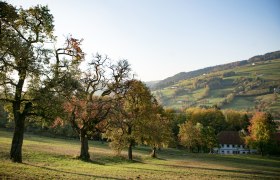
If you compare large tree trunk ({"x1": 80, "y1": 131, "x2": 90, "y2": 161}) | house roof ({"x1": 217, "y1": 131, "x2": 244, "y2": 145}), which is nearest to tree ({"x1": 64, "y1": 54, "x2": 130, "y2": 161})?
large tree trunk ({"x1": 80, "y1": 131, "x2": 90, "y2": 161})

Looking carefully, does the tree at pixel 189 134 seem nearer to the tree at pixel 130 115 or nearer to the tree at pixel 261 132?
the tree at pixel 261 132

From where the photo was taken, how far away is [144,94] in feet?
200

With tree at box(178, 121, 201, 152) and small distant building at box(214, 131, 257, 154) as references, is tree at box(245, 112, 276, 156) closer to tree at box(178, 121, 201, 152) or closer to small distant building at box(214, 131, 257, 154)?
tree at box(178, 121, 201, 152)

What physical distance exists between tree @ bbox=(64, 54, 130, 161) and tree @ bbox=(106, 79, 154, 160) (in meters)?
1.88

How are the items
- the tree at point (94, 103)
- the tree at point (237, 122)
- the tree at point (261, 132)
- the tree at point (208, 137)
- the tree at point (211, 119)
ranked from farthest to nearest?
1. the tree at point (237, 122)
2. the tree at point (211, 119)
3. the tree at point (208, 137)
4. the tree at point (261, 132)
5. the tree at point (94, 103)

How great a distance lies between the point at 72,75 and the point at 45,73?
338 cm

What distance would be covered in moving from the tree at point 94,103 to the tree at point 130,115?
6.17ft

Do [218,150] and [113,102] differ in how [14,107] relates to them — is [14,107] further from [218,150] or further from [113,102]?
[218,150]

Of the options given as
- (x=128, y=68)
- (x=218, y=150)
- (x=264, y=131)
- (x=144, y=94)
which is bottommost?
(x=218, y=150)

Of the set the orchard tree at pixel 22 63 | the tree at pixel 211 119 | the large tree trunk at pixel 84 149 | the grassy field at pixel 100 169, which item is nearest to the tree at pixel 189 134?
the tree at pixel 211 119

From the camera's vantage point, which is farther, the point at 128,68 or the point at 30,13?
the point at 128,68

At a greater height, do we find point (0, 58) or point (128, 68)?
point (128, 68)

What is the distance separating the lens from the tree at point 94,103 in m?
46.6

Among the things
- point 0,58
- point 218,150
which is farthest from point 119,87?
point 218,150
